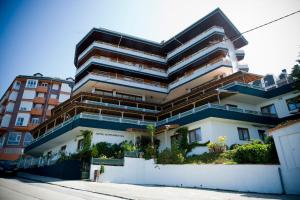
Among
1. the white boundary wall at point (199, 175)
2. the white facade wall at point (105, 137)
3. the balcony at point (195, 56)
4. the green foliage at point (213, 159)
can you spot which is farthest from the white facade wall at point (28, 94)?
the green foliage at point (213, 159)

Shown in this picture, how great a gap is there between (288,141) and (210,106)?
39.1 ft

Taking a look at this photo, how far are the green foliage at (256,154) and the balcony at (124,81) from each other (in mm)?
24770

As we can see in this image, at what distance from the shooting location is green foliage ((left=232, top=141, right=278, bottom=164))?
14258mm

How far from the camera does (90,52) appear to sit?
3925 centimetres

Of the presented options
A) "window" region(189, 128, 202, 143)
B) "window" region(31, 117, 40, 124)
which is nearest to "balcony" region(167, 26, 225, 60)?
"window" region(189, 128, 202, 143)

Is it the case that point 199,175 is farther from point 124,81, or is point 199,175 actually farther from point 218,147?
point 124,81

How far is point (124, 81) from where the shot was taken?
37.7m

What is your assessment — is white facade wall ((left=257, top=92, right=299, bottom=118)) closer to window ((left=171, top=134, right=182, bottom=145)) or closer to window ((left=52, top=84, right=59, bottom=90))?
window ((left=171, top=134, right=182, bottom=145))

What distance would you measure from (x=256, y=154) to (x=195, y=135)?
1160 centimetres

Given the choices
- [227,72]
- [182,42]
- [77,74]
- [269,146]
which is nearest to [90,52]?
[77,74]

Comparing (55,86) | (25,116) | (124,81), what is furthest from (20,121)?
(124,81)

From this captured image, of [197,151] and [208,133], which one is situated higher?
[208,133]

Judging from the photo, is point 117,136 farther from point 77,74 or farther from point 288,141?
point 288,141

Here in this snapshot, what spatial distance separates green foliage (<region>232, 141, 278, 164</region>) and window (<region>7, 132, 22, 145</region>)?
52317 mm
